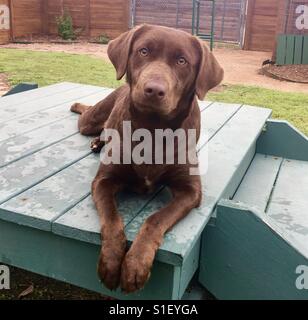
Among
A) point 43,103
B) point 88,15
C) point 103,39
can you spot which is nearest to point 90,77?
point 43,103

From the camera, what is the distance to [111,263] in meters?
1.74

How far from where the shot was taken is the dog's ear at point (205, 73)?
88.1 inches

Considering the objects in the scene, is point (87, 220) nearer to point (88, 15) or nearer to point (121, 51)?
point (121, 51)

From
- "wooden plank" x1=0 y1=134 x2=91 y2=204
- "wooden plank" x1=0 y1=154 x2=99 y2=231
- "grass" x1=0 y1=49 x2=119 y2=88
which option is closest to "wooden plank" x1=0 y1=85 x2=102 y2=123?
"wooden plank" x1=0 y1=134 x2=91 y2=204

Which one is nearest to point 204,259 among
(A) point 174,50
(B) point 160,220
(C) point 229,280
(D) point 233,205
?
(C) point 229,280

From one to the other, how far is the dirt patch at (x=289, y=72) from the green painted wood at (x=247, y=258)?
8.48 m

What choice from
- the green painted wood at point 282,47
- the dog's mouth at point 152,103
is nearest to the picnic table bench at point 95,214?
the dog's mouth at point 152,103

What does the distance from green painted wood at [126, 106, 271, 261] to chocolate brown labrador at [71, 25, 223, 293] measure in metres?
0.06

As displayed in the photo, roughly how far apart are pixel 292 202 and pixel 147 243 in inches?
62.9

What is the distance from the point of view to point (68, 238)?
196cm

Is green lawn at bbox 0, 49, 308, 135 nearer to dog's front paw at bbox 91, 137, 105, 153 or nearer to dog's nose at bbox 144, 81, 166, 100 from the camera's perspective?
dog's front paw at bbox 91, 137, 105, 153

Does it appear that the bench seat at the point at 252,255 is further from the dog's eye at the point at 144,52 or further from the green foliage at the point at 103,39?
the green foliage at the point at 103,39

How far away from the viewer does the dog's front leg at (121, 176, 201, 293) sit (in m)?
1.70

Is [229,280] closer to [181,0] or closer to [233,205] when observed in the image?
[233,205]
